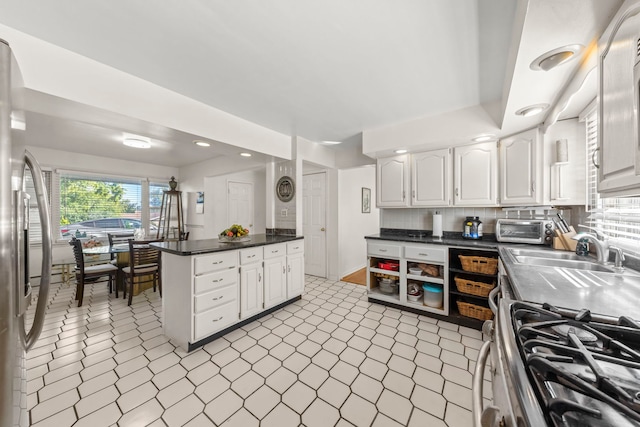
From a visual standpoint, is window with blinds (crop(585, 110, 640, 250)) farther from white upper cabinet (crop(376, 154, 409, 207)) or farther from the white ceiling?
white upper cabinet (crop(376, 154, 409, 207))

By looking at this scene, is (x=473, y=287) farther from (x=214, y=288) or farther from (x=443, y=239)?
(x=214, y=288)

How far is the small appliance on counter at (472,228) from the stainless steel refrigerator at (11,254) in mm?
3523

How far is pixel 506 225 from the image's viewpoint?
2.62 metres

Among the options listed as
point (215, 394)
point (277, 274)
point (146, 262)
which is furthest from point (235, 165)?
point (215, 394)

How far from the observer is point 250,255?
104 inches

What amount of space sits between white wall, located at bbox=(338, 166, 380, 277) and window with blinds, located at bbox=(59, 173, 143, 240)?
4.53m

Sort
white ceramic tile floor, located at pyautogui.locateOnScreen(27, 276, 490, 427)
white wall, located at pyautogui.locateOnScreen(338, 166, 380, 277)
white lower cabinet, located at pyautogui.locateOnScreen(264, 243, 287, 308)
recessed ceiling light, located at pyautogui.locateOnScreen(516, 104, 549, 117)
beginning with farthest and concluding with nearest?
white wall, located at pyautogui.locateOnScreen(338, 166, 380, 277), white lower cabinet, located at pyautogui.locateOnScreen(264, 243, 287, 308), recessed ceiling light, located at pyautogui.locateOnScreen(516, 104, 549, 117), white ceramic tile floor, located at pyautogui.locateOnScreen(27, 276, 490, 427)

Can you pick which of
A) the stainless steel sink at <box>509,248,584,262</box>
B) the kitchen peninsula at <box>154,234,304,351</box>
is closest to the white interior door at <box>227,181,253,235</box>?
the kitchen peninsula at <box>154,234,304,351</box>

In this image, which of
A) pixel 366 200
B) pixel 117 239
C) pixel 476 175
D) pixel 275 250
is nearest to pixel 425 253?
pixel 476 175

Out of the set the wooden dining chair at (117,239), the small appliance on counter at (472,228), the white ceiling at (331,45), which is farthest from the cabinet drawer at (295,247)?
the wooden dining chair at (117,239)

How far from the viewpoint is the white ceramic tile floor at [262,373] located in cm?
145

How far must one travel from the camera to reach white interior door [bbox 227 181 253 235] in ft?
17.4

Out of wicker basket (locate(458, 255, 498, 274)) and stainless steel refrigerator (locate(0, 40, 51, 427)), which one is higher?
stainless steel refrigerator (locate(0, 40, 51, 427))

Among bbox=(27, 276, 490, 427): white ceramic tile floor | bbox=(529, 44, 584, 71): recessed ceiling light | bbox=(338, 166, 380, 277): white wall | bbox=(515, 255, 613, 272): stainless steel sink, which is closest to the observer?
bbox=(529, 44, 584, 71): recessed ceiling light
